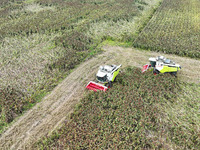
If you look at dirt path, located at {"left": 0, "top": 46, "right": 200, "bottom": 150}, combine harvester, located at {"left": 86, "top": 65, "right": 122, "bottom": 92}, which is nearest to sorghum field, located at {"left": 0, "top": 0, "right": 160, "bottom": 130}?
dirt path, located at {"left": 0, "top": 46, "right": 200, "bottom": 150}

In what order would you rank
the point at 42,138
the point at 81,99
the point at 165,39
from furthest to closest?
the point at 165,39 → the point at 81,99 → the point at 42,138

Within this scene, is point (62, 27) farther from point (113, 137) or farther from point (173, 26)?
Result: point (113, 137)

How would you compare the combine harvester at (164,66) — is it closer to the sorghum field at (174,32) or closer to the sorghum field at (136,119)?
the sorghum field at (136,119)

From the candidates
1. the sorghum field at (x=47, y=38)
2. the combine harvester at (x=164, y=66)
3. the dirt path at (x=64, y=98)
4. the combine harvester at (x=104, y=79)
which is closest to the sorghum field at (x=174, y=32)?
the dirt path at (x=64, y=98)

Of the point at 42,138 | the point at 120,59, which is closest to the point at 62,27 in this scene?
the point at 120,59

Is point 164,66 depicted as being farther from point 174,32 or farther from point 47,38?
point 47,38

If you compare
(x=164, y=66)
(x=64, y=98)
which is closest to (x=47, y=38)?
(x=64, y=98)

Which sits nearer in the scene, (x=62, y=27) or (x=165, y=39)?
(x=165, y=39)
